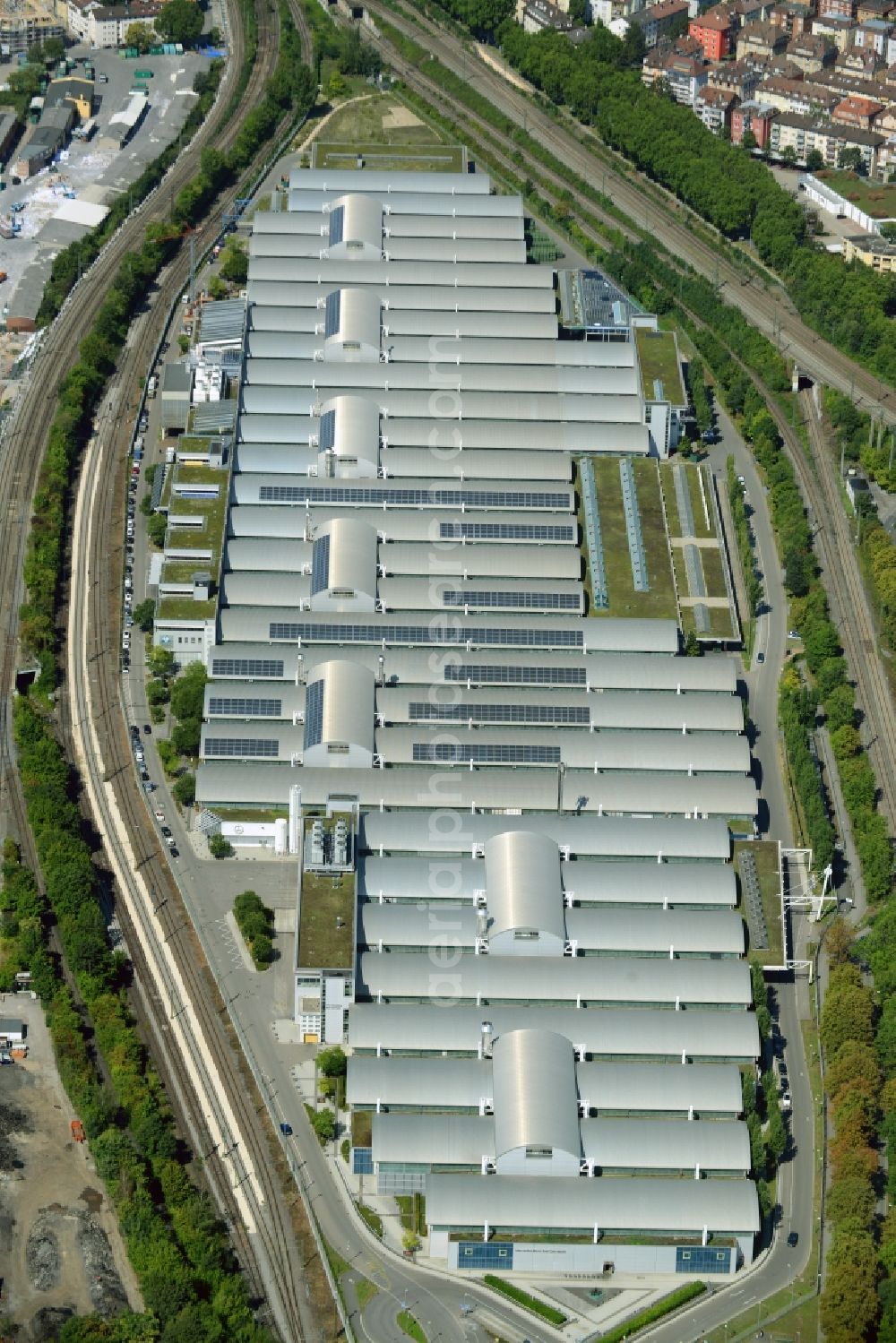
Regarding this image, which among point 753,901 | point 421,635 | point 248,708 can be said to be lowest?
point 753,901

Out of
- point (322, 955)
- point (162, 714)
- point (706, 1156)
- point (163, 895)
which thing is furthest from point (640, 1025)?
point (162, 714)

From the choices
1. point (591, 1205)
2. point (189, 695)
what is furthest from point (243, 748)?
point (591, 1205)

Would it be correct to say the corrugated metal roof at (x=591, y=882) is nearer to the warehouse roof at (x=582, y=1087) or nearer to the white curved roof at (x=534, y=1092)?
the white curved roof at (x=534, y=1092)

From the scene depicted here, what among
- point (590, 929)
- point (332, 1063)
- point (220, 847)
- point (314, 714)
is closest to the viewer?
point (332, 1063)

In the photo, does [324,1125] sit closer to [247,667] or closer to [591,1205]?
[591,1205]

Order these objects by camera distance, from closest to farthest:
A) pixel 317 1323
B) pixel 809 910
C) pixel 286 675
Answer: pixel 317 1323
pixel 809 910
pixel 286 675

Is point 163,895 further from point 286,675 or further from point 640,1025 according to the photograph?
point 640,1025
